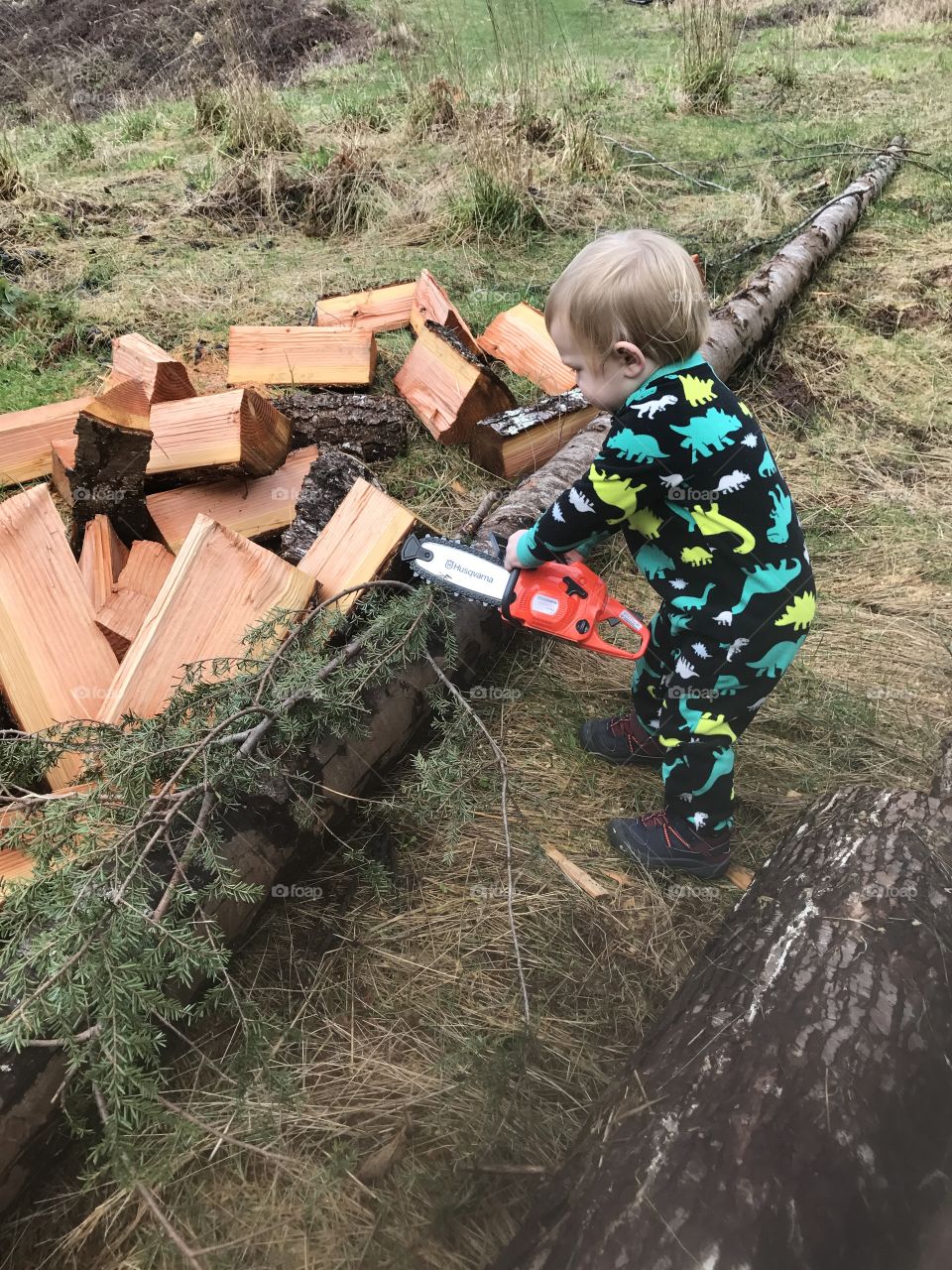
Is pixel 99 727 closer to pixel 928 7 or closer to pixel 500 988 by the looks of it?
pixel 500 988

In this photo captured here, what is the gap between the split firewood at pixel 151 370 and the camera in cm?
291

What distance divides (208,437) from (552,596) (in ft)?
4.71

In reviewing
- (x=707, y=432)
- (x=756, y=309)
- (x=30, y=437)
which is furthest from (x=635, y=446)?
(x=756, y=309)

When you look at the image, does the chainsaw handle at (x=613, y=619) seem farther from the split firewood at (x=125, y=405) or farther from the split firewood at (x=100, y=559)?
the split firewood at (x=125, y=405)

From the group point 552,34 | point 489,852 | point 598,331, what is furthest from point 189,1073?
point 552,34

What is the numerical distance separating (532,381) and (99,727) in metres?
2.71

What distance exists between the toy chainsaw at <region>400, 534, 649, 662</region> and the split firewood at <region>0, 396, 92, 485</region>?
2159 millimetres

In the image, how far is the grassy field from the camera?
1464mm

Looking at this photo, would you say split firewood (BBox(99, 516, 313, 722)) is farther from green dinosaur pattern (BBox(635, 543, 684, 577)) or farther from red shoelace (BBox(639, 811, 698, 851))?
red shoelace (BBox(639, 811, 698, 851))

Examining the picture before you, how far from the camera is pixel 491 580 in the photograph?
6.31 feet

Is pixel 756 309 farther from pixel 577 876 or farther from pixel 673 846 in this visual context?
pixel 577 876

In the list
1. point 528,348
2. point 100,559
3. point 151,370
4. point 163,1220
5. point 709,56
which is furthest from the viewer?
point 709,56

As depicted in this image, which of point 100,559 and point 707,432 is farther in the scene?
point 100,559

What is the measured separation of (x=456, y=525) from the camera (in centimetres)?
303
